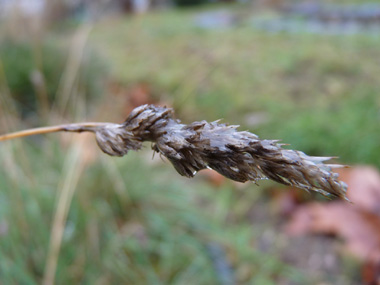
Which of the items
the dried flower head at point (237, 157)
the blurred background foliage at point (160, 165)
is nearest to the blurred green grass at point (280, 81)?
the blurred background foliage at point (160, 165)

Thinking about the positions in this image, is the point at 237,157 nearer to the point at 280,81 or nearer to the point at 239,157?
the point at 239,157

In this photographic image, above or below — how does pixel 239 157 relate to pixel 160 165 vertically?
above

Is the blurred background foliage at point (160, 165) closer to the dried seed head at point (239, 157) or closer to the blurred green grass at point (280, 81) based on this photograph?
the blurred green grass at point (280, 81)

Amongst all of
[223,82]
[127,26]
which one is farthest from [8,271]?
[127,26]

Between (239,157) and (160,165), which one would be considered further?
(160,165)

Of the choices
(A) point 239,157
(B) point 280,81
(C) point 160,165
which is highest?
(A) point 239,157

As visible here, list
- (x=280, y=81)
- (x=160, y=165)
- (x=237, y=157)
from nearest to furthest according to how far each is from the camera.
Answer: (x=237, y=157), (x=160, y=165), (x=280, y=81)

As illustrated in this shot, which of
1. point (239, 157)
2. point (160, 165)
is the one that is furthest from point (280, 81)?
point (239, 157)
